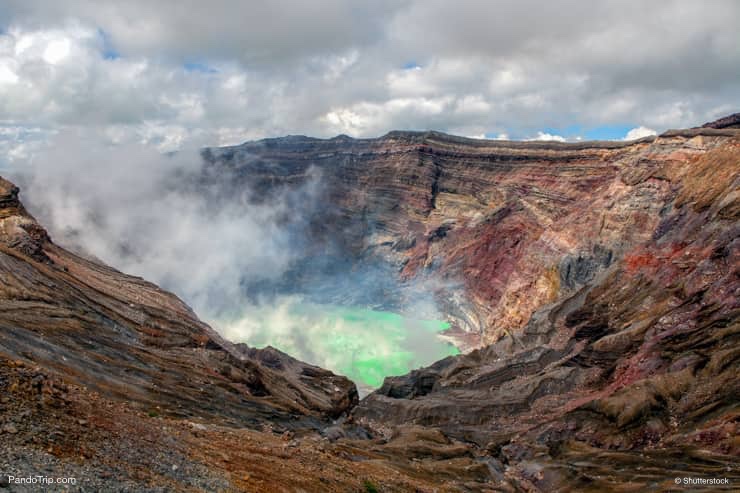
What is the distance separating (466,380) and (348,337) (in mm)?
53137

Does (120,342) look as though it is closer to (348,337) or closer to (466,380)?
(466,380)

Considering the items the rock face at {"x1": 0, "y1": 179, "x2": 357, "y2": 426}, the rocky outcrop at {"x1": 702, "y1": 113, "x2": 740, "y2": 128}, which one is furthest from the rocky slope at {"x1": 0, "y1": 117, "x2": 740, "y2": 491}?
the rocky outcrop at {"x1": 702, "y1": 113, "x2": 740, "y2": 128}

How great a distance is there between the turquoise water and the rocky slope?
14.7 metres

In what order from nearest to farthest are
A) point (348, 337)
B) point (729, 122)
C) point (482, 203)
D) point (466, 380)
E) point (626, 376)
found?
point (626, 376), point (466, 380), point (729, 122), point (348, 337), point (482, 203)

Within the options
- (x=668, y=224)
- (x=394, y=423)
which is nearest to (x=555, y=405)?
(x=394, y=423)

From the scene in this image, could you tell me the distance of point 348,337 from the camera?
109562mm

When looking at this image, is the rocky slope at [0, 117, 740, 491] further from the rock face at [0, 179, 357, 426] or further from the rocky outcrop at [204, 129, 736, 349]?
the rocky outcrop at [204, 129, 736, 349]

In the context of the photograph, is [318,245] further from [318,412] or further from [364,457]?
[364,457]

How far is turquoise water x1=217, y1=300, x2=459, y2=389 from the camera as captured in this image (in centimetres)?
9356

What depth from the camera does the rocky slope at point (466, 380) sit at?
18.3 meters

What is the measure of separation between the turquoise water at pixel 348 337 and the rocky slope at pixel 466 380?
48.3ft

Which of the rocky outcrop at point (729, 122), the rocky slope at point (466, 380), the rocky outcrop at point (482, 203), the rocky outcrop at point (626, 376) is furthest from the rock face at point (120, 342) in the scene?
the rocky outcrop at point (729, 122)

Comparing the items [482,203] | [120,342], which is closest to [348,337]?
[482,203]

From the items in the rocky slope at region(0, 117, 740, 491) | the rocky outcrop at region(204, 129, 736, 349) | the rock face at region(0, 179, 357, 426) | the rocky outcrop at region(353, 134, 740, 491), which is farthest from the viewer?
the rocky outcrop at region(204, 129, 736, 349)
